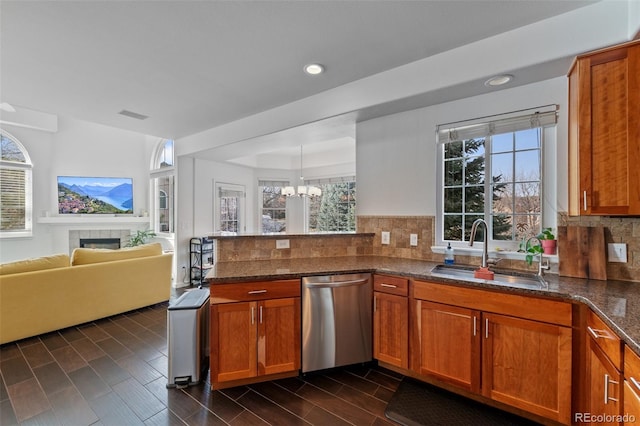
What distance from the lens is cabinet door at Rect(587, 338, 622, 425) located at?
3.85ft

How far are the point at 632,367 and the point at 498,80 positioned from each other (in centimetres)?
195

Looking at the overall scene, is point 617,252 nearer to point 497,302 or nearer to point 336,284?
point 497,302

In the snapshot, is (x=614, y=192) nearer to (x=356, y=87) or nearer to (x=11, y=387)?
(x=356, y=87)

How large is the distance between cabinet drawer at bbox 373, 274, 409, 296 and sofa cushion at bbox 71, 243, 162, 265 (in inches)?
130

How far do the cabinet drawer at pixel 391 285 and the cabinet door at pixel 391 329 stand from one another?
0.04 metres

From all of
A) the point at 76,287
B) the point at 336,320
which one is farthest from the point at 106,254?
the point at 336,320

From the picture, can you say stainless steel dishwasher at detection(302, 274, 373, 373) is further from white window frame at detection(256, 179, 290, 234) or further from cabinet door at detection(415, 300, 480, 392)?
white window frame at detection(256, 179, 290, 234)

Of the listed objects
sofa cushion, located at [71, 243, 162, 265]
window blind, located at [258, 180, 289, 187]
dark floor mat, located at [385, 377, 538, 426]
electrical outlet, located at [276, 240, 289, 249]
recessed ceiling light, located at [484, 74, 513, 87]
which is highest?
recessed ceiling light, located at [484, 74, 513, 87]

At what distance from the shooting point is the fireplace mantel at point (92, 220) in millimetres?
5621

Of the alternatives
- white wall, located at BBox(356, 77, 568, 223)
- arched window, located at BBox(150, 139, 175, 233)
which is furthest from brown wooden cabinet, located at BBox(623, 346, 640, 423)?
arched window, located at BBox(150, 139, 175, 233)

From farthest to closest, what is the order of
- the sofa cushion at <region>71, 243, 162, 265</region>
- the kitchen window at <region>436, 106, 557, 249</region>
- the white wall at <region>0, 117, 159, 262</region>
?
the white wall at <region>0, 117, 159, 262</region>, the sofa cushion at <region>71, 243, 162, 265</region>, the kitchen window at <region>436, 106, 557, 249</region>

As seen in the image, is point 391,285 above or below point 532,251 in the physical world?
below

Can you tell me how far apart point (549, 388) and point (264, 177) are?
6124 mm

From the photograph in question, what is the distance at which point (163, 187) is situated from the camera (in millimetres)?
6242
